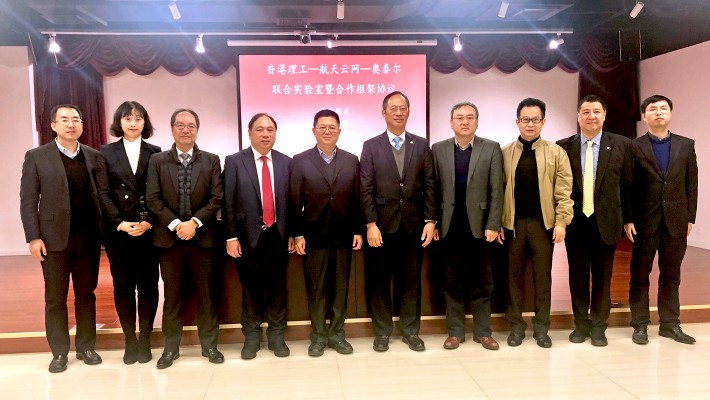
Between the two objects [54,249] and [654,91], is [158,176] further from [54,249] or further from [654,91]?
[654,91]

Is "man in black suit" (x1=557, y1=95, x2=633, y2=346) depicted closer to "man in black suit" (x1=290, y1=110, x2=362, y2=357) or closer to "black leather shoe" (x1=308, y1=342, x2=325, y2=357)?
"man in black suit" (x1=290, y1=110, x2=362, y2=357)

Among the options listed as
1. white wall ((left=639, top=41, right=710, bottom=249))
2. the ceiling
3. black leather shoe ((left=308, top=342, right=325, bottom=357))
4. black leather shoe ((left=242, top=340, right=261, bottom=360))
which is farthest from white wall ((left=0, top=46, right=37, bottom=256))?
white wall ((left=639, top=41, right=710, bottom=249))

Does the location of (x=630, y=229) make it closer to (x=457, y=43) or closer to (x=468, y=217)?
(x=468, y=217)

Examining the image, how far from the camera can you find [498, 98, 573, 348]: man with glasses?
316 centimetres

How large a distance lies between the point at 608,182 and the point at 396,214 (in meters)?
1.36

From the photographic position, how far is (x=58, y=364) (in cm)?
299

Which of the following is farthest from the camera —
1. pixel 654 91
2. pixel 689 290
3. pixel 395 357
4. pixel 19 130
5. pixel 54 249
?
pixel 654 91

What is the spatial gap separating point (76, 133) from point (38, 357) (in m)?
1.48

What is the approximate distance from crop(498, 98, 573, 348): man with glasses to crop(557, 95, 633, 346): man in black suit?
135 millimetres

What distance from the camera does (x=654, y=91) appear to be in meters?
7.68

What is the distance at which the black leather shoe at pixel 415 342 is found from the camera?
323 cm

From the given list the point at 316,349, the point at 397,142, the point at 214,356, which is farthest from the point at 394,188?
the point at 214,356

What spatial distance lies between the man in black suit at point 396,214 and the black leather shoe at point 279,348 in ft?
1.87

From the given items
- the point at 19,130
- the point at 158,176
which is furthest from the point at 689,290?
the point at 19,130
